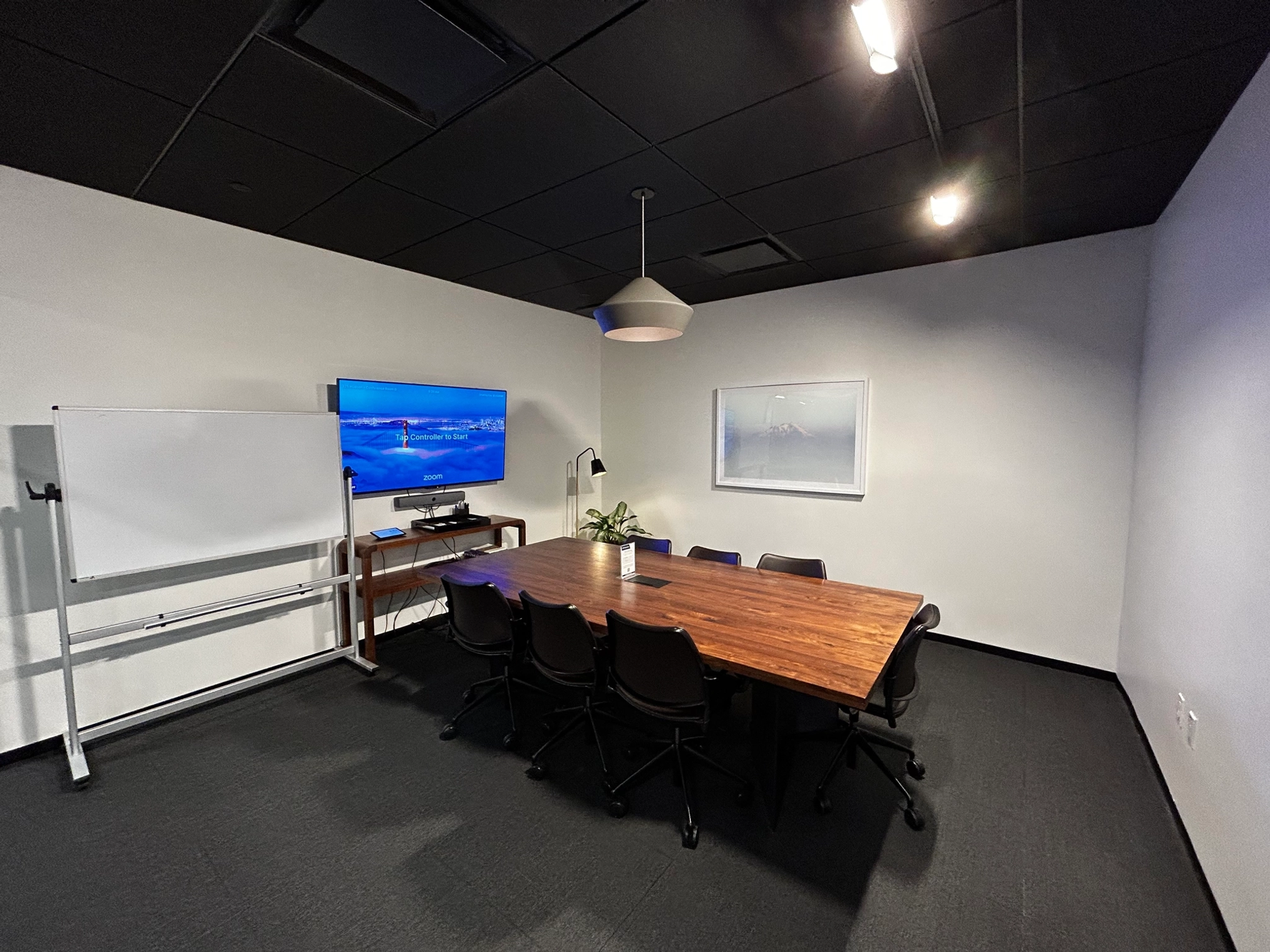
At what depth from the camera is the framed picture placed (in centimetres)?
425

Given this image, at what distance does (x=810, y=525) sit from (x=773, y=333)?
1.71m

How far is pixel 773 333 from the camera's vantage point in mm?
4637

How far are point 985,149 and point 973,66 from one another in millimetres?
638

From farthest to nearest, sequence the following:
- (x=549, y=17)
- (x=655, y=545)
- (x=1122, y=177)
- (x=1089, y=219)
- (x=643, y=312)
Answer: (x=655, y=545), (x=1089, y=219), (x=1122, y=177), (x=643, y=312), (x=549, y=17)

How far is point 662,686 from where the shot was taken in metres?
2.12

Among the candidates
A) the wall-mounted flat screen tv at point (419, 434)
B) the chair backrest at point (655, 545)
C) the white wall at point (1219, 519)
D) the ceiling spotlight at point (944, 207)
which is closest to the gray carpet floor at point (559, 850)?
the white wall at point (1219, 519)

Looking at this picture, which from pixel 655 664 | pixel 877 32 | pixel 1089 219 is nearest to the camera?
pixel 877 32

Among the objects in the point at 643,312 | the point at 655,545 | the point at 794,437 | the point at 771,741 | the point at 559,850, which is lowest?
the point at 559,850

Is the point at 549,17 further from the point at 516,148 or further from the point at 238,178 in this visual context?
the point at 238,178

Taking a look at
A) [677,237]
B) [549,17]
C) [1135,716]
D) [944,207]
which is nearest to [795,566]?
[1135,716]

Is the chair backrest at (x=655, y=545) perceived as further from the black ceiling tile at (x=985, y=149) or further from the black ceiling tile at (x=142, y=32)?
the black ceiling tile at (x=142, y=32)

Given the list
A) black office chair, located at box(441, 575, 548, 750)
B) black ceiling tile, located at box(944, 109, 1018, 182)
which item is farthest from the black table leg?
black ceiling tile, located at box(944, 109, 1018, 182)

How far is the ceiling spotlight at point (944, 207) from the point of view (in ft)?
8.66

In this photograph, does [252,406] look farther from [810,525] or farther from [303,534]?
[810,525]
